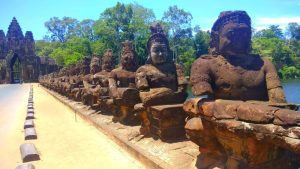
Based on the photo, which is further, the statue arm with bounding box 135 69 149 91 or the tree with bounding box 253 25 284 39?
the tree with bounding box 253 25 284 39

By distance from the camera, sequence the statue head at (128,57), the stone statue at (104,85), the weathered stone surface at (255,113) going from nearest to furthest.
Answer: the weathered stone surface at (255,113) < the statue head at (128,57) < the stone statue at (104,85)

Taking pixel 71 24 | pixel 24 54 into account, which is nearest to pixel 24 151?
pixel 24 54

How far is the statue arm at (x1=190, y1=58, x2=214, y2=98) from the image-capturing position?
3988mm

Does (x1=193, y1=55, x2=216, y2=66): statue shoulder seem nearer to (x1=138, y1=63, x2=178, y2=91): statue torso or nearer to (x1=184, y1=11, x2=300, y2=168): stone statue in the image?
(x1=184, y1=11, x2=300, y2=168): stone statue

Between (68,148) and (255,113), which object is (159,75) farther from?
(255,113)

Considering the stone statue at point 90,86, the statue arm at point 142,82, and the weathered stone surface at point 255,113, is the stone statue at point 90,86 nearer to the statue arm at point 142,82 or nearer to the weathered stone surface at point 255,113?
the statue arm at point 142,82

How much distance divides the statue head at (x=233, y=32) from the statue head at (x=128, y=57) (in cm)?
391

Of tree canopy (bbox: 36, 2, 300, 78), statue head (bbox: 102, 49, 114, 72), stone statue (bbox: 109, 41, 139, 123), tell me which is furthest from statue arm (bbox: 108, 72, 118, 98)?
tree canopy (bbox: 36, 2, 300, 78)

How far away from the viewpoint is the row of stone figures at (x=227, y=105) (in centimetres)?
301

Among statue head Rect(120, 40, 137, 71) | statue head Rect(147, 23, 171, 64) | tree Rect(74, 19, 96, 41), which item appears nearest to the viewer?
statue head Rect(147, 23, 171, 64)

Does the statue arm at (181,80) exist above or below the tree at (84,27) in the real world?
below

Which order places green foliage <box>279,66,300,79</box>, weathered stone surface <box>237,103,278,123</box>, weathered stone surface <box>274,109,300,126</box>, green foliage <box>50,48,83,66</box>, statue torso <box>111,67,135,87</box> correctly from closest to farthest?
weathered stone surface <box>274,109,300,126</box>, weathered stone surface <box>237,103,278,123</box>, statue torso <box>111,67,135,87</box>, green foliage <box>279,66,300,79</box>, green foliage <box>50,48,83,66</box>

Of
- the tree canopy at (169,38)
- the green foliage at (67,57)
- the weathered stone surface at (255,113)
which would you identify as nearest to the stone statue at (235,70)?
the weathered stone surface at (255,113)

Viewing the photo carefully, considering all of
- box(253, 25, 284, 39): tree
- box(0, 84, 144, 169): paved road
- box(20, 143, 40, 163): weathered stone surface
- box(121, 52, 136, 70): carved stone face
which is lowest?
box(0, 84, 144, 169): paved road
